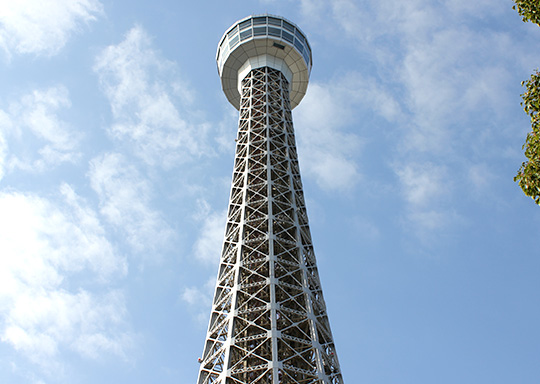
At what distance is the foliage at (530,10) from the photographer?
15055 mm

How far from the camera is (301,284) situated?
123 feet

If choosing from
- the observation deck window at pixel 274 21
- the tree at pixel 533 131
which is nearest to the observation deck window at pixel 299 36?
the observation deck window at pixel 274 21

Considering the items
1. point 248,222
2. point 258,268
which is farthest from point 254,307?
point 248,222

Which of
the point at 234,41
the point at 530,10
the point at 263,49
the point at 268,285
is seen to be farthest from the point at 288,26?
the point at 530,10

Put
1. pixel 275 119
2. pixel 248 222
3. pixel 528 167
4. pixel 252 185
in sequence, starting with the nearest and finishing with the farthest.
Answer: pixel 528 167 → pixel 248 222 → pixel 252 185 → pixel 275 119

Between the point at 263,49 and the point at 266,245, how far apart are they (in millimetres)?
26062

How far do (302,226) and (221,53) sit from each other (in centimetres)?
2527

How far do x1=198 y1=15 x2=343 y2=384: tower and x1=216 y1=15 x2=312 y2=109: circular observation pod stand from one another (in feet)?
0.34

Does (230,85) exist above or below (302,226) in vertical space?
above

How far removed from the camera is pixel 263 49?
189ft

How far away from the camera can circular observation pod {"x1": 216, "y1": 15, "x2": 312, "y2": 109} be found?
188 feet

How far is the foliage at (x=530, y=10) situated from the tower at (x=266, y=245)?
21.6 metres

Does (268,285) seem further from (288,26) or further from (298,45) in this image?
(288,26)

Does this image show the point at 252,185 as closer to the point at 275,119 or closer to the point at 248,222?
the point at 248,222
